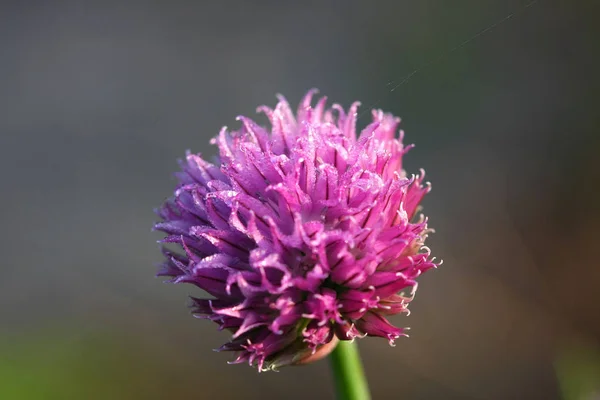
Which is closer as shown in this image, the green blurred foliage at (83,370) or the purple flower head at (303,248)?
the purple flower head at (303,248)

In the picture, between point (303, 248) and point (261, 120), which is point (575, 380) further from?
point (261, 120)

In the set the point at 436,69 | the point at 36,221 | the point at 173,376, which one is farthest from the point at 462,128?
the point at 36,221

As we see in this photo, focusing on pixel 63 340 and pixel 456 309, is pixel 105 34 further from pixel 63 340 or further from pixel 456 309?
pixel 456 309

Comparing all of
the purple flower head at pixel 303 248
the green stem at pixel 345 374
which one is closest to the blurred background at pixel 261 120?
the green stem at pixel 345 374

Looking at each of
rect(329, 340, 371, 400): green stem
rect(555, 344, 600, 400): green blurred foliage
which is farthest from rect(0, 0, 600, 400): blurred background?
rect(329, 340, 371, 400): green stem

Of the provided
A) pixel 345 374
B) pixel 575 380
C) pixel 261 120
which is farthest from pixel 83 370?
pixel 575 380

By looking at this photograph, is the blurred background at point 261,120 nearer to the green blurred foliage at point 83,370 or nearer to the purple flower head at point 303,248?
the green blurred foliage at point 83,370
